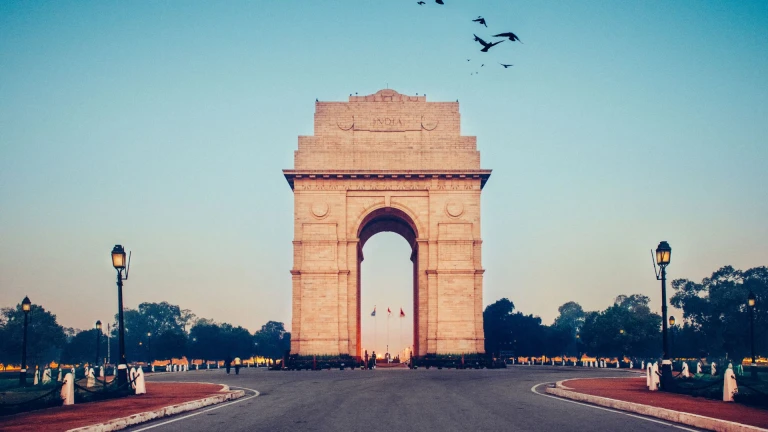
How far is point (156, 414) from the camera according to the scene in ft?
57.9

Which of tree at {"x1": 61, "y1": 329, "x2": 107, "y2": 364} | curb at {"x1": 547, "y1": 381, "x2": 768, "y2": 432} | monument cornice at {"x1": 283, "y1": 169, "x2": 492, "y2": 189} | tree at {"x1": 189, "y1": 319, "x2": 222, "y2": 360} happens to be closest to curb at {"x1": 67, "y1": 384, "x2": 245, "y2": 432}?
curb at {"x1": 547, "y1": 381, "x2": 768, "y2": 432}

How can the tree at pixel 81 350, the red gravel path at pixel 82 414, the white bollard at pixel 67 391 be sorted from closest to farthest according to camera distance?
the red gravel path at pixel 82 414
the white bollard at pixel 67 391
the tree at pixel 81 350

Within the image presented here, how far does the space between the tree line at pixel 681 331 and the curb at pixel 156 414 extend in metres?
73.2

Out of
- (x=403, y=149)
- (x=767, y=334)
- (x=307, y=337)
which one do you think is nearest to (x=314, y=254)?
(x=307, y=337)

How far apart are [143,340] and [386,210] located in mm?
127342

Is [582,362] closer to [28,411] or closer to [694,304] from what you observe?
[694,304]

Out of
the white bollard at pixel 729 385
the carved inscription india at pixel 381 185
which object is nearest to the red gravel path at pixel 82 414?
the white bollard at pixel 729 385

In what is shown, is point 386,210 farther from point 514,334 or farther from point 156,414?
point 514,334

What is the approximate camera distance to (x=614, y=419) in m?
16.3

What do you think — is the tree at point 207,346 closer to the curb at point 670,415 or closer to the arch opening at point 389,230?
the arch opening at point 389,230

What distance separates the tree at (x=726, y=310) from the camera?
302 feet

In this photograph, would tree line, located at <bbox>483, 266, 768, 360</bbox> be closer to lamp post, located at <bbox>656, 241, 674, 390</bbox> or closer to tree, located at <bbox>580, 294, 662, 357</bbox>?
tree, located at <bbox>580, 294, 662, 357</bbox>

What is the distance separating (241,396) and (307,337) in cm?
2885

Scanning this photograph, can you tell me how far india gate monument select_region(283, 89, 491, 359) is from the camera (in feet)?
178
